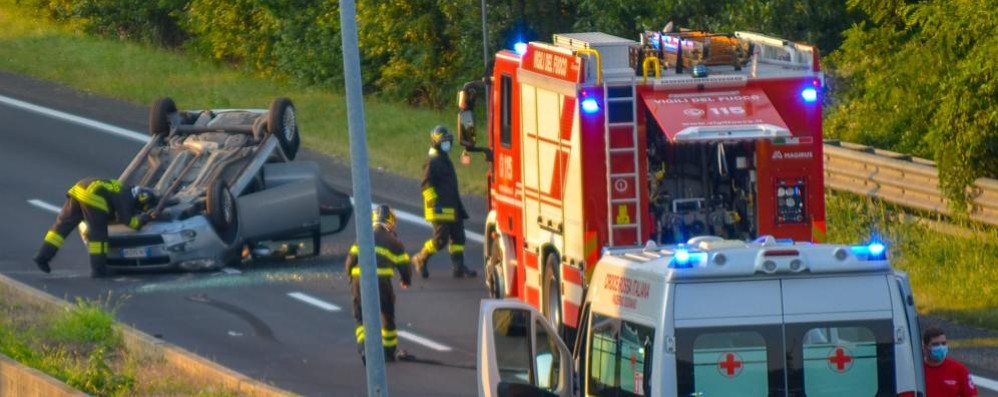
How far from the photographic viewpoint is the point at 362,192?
11.2 m

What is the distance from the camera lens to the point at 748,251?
8945mm

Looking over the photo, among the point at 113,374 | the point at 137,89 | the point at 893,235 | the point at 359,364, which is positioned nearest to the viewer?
the point at 113,374

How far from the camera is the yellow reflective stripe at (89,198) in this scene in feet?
63.3

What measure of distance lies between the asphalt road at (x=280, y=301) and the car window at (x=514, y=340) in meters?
1.58

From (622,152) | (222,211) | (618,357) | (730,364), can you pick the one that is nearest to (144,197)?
(222,211)

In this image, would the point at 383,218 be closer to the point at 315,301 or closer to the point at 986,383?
the point at 315,301

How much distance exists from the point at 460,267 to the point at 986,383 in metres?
6.55

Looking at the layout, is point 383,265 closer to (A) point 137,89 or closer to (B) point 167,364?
(B) point 167,364

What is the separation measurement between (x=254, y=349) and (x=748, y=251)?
27.7ft

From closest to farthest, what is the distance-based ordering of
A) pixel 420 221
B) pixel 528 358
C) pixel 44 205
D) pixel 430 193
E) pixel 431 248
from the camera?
pixel 528 358 < pixel 430 193 < pixel 431 248 < pixel 420 221 < pixel 44 205

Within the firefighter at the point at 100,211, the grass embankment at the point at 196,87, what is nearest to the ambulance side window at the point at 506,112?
the firefighter at the point at 100,211

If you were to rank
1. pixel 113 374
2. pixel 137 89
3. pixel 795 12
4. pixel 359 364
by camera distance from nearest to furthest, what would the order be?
pixel 113 374, pixel 359 364, pixel 795 12, pixel 137 89

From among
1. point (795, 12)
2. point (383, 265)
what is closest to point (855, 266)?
point (383, 265)

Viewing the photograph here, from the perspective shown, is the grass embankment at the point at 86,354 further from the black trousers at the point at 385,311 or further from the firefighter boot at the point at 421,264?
the firefighter boot at the point at 421,264
